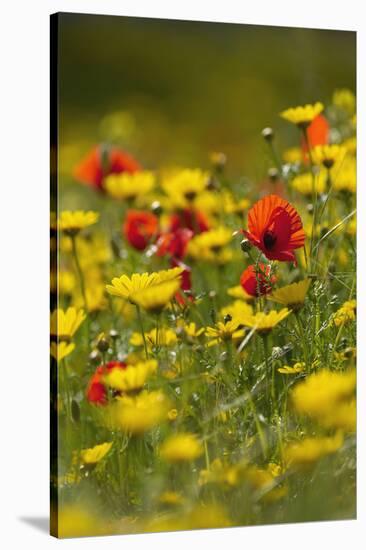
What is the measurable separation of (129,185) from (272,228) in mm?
906

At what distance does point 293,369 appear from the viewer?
420 cm

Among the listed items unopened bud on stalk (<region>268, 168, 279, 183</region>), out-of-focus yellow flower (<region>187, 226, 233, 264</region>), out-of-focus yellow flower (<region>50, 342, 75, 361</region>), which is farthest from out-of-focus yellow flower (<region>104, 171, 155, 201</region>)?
out-of-focus yellow flower (<region>50, 342, 75, 361</region>)

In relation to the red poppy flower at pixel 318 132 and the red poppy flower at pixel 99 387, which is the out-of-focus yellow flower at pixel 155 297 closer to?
the red poppy flower at pixel 99 387

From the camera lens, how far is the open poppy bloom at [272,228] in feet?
13.3

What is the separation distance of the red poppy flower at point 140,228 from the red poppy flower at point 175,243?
0.04m

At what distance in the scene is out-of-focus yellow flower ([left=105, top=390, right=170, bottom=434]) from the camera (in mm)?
4070

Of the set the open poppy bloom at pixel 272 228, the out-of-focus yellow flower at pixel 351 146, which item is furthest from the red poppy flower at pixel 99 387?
the out-of-focus yellow flower at pixel 351 146

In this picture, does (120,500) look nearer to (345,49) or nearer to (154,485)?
(154,485)

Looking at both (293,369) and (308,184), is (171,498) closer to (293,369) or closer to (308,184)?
(293,369)

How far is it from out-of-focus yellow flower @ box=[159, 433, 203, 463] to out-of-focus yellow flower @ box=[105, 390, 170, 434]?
0.06 metres

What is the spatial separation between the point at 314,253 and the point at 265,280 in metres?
0.30

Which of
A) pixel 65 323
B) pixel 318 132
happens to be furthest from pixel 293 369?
pixel 318 132

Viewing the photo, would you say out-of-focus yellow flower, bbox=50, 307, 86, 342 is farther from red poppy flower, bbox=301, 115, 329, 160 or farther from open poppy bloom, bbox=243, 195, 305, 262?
red poppy flower, bbox=301, 115, 329, 160

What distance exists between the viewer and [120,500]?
4160 mm
